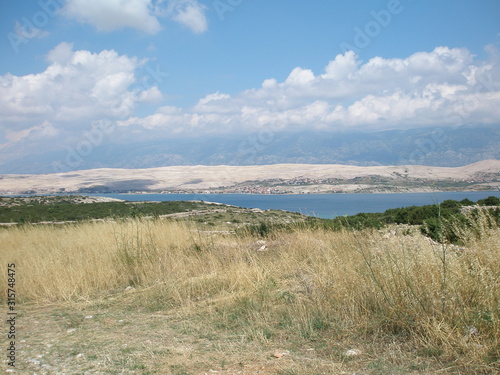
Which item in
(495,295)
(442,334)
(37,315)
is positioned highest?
(495,295)

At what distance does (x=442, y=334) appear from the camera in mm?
3461

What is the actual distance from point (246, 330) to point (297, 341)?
720 mm

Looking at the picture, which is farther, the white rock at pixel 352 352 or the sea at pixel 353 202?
the sea at pixel 353 202

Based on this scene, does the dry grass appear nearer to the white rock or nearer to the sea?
the white rock

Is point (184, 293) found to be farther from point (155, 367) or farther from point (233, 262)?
point (155, 367)

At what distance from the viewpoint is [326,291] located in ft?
16.6

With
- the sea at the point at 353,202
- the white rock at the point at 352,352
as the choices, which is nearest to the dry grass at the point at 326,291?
the white rock at the point at 352,352

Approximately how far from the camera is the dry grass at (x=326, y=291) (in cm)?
360

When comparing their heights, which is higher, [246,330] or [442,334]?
[442,334]

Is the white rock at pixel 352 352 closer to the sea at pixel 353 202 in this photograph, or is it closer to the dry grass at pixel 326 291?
the dry grass at pixel 326 291

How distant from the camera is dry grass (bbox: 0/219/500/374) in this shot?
3598 mm

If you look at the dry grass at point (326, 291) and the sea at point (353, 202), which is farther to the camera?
the sea at point (353, 202)

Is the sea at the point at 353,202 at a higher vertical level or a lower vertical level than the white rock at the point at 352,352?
lower

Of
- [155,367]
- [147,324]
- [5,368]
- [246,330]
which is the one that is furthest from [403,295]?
[5,368]
